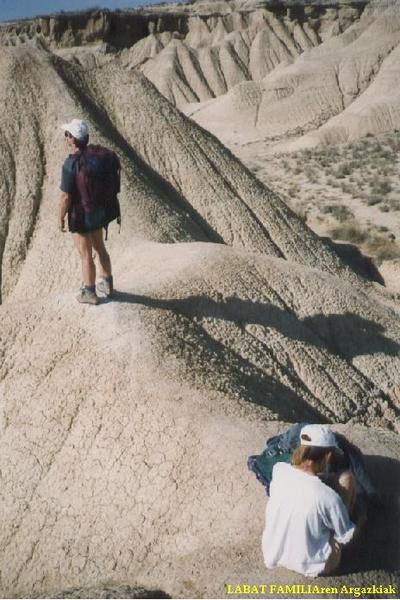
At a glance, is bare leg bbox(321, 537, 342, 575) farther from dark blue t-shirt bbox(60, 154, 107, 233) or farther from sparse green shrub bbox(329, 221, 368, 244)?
sparse green shrub bbox(329, 221, 368, 244)

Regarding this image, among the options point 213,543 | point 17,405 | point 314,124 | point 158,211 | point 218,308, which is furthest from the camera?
point 314,124

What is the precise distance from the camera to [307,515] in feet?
10.4

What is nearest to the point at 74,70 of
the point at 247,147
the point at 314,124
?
the point at 247,147

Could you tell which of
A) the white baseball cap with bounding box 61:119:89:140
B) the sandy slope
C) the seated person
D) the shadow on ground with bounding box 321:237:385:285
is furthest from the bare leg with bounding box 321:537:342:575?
the sandy slope

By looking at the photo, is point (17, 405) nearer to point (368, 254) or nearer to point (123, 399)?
point (123, 399)

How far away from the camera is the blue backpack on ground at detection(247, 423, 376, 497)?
3693mm

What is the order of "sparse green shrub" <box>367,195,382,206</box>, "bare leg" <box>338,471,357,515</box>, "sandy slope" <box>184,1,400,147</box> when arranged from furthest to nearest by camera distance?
"sandy slope" <box>184,1,400,147</box> < "sparse green shrub" <box>367,195,382,206</box> < "bare leg" <box>338,471,357,515</box>

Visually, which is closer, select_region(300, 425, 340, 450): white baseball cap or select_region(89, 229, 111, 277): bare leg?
select_region(300, 425, 340, 450): white baseball cap

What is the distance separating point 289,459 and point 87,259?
2297 millimetres

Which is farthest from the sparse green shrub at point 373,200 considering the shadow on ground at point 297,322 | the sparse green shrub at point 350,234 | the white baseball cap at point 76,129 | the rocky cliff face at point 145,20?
the rocky cliff face at point 145,20

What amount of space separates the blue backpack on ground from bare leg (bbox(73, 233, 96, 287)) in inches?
78.7

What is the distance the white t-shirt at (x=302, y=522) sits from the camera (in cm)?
318

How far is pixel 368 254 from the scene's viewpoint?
14625 mm

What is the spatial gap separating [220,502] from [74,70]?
27.3 feet
